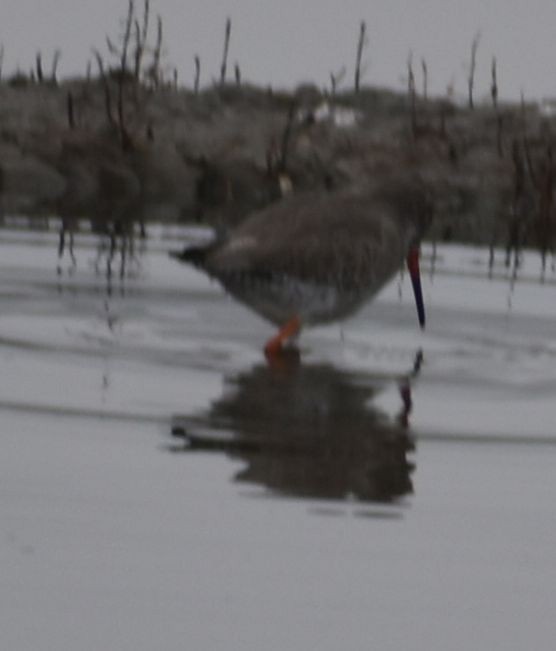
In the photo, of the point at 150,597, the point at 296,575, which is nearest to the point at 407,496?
the point at 296,575

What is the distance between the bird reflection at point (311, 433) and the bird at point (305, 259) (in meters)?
0.49

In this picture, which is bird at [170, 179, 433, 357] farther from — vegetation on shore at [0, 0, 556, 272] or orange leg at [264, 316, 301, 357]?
vegetation on shore at [0, 0, 556, 272]

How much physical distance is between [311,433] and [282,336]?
88.3 inches

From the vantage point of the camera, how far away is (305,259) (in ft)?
32.1

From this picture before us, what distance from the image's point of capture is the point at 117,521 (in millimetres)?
5848

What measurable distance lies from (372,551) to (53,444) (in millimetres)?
1527

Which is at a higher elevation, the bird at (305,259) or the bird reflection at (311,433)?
the bird at (305,259)

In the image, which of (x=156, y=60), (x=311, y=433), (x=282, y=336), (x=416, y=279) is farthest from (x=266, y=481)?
(x=156, y=60)

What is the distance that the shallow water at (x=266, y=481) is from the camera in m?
5.06

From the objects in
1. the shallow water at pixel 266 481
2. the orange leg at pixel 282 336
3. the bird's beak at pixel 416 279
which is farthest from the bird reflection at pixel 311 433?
the bird's beak at pixel 416 279

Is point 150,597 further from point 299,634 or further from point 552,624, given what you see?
point 552,624

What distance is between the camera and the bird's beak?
35.8 feet

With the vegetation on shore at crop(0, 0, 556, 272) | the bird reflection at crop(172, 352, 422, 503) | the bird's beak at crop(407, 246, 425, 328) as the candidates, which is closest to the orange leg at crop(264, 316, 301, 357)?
the bird reflection at crop(172, 352, 422, 503)

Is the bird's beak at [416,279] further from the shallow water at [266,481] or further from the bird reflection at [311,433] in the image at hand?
the bird reflection at [311,433]
